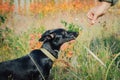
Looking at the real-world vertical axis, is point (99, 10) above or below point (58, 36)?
above

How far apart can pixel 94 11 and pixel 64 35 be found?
47.7 inches

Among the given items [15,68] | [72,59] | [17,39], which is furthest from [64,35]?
[17,39]

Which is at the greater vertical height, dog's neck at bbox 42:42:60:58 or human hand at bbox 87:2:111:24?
human hand at bbox 87:2:111:24

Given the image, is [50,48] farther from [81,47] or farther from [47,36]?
[81,47]

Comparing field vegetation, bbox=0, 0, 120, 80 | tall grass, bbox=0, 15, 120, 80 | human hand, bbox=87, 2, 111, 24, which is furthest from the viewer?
field vegetation, bbox=0, 0, 120, 80

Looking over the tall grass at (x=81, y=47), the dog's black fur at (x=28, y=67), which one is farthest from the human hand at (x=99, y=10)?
the dog's black fur at (x=28, y=67)

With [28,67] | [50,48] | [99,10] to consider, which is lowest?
[28,67]

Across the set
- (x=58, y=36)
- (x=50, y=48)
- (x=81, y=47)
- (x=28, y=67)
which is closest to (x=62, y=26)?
(x=81, y=47)

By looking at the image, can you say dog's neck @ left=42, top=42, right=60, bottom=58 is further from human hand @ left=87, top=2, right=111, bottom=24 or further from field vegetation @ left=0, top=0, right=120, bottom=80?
human hand @ left=87, top=2, right=111, bottom=24

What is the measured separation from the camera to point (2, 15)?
3865 millimetres

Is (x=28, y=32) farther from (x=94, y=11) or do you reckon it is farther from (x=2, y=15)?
(x=94, y=11)

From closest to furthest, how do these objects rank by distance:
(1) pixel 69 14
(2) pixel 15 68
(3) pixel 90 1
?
(2) pixel 15 68
(1) pixel 69 14
(3) pixel 90 1

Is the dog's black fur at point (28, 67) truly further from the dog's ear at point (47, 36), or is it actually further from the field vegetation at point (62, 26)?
the field vegetation at point (62, 26)

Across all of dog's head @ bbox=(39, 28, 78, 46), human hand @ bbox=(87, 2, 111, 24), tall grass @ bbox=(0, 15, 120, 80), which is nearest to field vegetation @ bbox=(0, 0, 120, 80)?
tall grass @ bbox=(0, 15, 120, 80)
